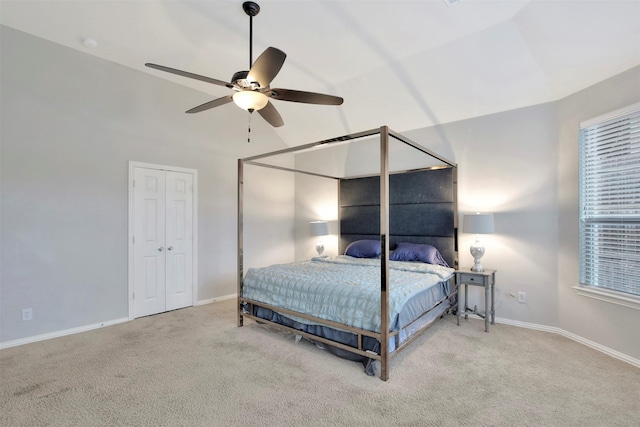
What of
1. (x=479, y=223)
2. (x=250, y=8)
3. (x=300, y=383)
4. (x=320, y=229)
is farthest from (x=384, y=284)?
(x=320, y=229)

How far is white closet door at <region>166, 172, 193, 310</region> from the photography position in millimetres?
4328

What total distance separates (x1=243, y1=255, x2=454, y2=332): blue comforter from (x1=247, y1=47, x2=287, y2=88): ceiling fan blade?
1912mm

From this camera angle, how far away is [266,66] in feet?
7.00

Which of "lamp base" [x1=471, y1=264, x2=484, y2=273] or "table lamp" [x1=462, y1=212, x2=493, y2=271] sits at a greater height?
"table lamp" [x1=462, y1=212, x2=493, y2=271]

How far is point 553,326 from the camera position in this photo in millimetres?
3410

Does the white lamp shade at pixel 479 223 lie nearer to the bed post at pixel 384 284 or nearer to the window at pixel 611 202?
the window at pixel 611 202

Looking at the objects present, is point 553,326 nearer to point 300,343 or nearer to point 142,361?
point 300,343

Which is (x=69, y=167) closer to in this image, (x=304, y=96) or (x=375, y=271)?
(x=304, y=96)

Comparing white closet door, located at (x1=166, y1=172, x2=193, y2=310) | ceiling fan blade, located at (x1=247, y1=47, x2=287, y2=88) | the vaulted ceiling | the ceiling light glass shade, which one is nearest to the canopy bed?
the ceiling light glass shade

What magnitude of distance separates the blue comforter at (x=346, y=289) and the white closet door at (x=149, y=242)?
151 cm

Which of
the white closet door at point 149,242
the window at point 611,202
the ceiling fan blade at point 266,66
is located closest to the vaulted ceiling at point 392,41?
the window at point 611,202

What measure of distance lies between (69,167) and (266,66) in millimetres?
2935

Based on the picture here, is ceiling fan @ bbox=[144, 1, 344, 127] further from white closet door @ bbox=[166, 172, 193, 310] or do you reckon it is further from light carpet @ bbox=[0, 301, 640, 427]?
light carpet @ bbox=[0, 301, 640, 427]

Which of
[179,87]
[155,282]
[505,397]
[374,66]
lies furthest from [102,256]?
[505,397]
